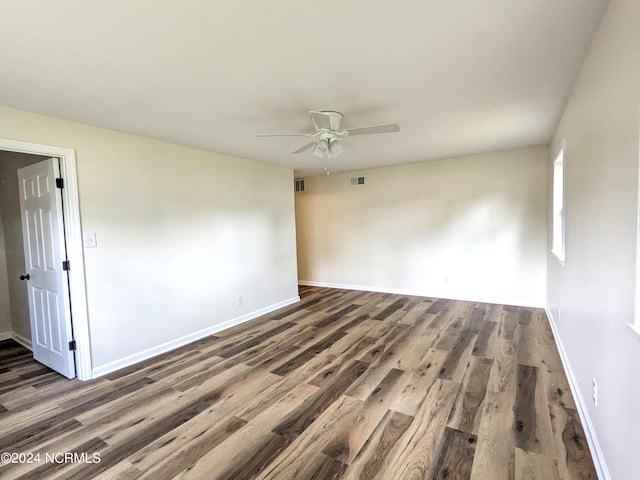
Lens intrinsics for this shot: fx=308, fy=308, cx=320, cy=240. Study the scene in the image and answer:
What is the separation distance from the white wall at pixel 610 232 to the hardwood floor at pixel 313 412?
43cm

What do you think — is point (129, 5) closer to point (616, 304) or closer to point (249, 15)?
point (249, 15)

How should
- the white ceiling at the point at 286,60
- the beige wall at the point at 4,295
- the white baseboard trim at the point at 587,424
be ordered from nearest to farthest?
1. the white ceiling at the point at 286,60
2. the white baseboard trim at the point at 587,424
3. the beige wall at the point at 4,295

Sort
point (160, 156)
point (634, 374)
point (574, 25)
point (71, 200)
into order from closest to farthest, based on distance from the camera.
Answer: point (634, 374) < point (574, 25) < point (71, 200) < point (160, 156)

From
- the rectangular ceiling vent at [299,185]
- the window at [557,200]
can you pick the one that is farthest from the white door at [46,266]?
the window at [557,200]

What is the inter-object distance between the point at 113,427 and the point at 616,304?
305 centimetres

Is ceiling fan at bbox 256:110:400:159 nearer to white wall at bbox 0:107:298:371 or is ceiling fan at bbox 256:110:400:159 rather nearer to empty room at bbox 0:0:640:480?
empty room at bbox 0:0:640:480

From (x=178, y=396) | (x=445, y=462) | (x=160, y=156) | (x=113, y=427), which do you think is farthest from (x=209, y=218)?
(x=445, y=462)

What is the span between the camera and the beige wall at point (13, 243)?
142 inches

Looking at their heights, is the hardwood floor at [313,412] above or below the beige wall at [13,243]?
below

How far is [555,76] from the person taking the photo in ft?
7.09

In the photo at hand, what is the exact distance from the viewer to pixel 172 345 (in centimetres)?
351

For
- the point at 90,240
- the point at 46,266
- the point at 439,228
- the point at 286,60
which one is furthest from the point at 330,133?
the point at 439,228

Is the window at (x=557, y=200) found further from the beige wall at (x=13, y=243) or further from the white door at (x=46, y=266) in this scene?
the beige wall at (x=13, y=243)

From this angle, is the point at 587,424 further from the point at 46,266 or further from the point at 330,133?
the point at 46,266
